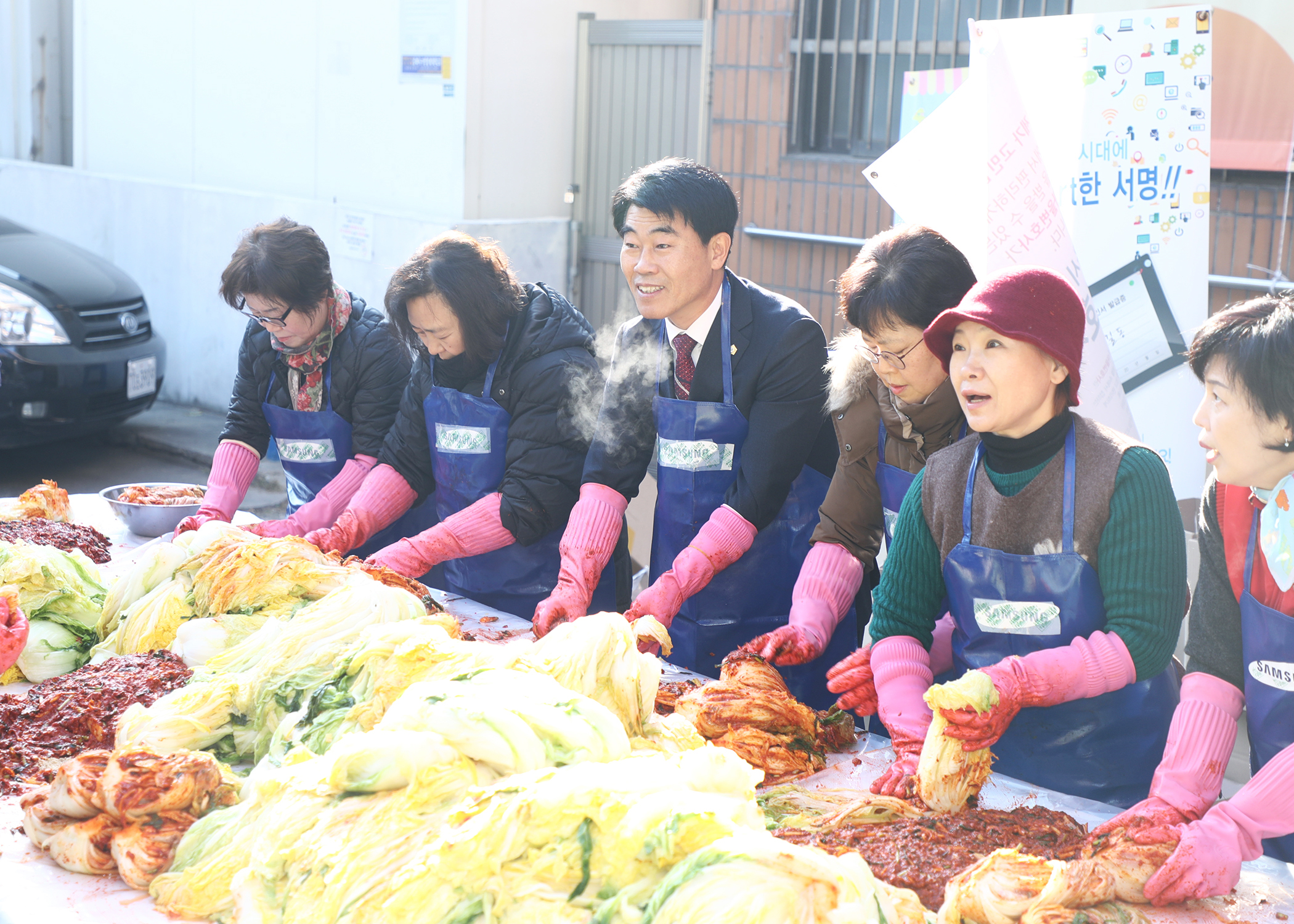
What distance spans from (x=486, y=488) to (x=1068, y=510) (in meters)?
2.09

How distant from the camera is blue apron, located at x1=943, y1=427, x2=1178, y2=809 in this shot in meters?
2.58

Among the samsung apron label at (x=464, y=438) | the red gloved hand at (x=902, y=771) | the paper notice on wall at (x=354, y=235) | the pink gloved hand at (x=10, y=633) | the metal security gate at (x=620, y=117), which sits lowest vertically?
the red gloved hand at (x=902, y=771)

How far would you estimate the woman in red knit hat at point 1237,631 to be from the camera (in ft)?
6.96

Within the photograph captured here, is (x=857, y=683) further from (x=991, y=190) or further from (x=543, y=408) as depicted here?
(x=991, y=190)

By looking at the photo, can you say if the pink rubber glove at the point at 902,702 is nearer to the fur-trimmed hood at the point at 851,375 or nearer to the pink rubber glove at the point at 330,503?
the fur-trimmed hood at the point at 851,375

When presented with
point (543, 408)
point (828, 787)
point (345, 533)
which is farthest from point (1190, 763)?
point (345, 533)

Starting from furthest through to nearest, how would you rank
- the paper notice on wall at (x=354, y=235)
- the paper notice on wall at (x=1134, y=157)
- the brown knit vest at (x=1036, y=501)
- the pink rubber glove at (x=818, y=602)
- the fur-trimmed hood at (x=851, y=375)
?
the paper notice on wall at (x=354, y=235), the paper notice on wall at (x=1134, y=157), the fur-trimmed hood at (x=851, y=375), the pink rubber glove at (x=818, y=602), the brown knit vest at (x=1036, y=501)

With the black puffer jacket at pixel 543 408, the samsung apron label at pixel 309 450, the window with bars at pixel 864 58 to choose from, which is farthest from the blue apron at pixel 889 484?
the window with bars at pixel 864 58

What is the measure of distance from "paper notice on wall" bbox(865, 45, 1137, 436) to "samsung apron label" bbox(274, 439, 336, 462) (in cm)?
215

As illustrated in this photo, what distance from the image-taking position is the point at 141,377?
29.4ft

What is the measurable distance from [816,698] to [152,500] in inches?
94.9

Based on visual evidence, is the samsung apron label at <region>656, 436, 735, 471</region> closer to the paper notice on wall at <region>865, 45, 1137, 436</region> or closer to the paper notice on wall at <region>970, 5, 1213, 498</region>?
the paper notice on wall at <region>865, 45, 1137, 436</region>

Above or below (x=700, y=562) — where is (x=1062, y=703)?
below

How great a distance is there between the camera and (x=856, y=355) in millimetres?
3191
